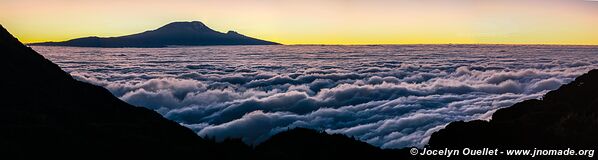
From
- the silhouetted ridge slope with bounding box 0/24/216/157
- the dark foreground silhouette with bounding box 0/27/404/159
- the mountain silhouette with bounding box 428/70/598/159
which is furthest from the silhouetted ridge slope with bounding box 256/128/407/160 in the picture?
the silhouetted ridge slope with bounding box 0/24/216/157

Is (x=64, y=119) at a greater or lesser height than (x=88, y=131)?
lesser

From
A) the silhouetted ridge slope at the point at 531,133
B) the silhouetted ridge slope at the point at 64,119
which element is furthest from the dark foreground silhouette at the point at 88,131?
the silhouetted ridge slope at the point at 531,133

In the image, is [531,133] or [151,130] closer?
[531,133]

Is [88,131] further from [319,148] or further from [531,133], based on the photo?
[531,133]

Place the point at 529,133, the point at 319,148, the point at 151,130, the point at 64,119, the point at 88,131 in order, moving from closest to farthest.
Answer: the point at 88,131 → the point at 529,133 → the point at 151,130 → the point at 319,148 → the point at 64,119

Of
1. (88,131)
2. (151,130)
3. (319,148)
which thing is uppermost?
(88,131)

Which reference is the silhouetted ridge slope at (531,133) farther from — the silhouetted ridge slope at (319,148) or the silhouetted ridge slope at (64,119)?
the silhouetted ridge slope at (64,119)

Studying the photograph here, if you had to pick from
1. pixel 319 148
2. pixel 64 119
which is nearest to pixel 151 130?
pixel 64 119

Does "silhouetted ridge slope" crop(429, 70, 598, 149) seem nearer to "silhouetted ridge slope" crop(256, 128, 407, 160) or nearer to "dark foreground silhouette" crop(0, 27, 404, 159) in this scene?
"silhouetted ridge slope" crop(256, 128, 407, 160)

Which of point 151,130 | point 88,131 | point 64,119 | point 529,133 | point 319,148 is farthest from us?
point 64,119
